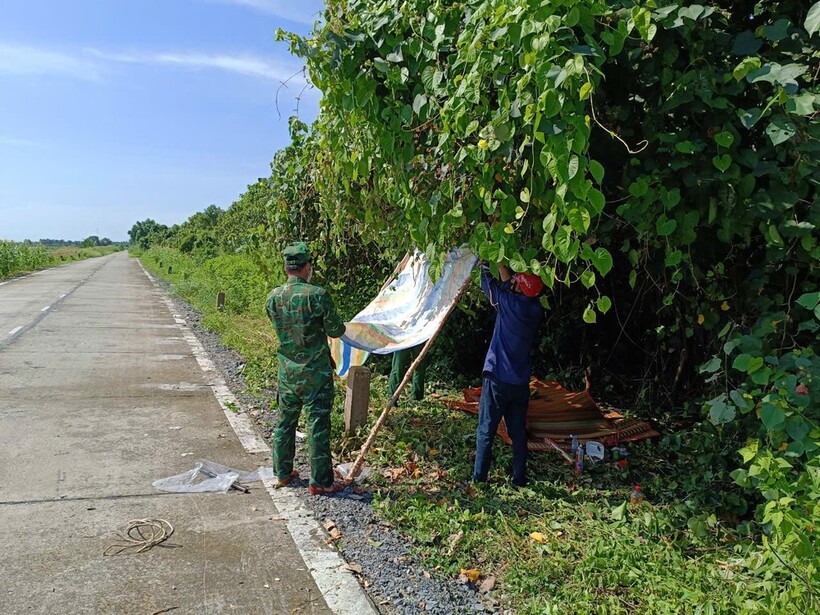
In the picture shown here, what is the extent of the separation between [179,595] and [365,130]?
10.5 ft

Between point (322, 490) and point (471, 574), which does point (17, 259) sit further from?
point (471, 574)

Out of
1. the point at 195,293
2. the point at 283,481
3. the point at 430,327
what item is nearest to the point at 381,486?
the point at 283,481

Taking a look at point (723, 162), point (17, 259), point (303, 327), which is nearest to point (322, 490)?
point (303, 327)

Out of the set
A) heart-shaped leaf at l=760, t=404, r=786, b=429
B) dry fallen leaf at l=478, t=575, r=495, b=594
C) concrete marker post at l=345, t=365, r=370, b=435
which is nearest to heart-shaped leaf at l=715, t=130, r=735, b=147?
heart-shaped leaf at l=760, t=404, r=786, b=429

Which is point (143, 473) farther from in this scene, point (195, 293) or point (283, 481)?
point (195, 293)

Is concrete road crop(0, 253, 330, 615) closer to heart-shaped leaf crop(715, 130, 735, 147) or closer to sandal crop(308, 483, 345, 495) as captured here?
sandal crop(308, 483, 345, 495)

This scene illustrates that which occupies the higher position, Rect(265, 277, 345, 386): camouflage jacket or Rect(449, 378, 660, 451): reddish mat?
Rect(265, 277, 345, 386): camouflage jacket

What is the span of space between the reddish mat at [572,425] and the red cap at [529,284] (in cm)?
170

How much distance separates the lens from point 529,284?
4719mm

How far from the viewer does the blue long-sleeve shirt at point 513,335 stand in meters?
4.81

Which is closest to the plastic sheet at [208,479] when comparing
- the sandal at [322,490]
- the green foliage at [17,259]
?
the sandal at [322,490]

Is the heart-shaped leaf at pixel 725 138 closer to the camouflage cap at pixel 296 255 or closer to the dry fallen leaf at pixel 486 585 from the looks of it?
the dry fallen leaf at pixel 486 585

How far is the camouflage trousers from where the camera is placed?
15.7 ft

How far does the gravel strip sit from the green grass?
11 cm
